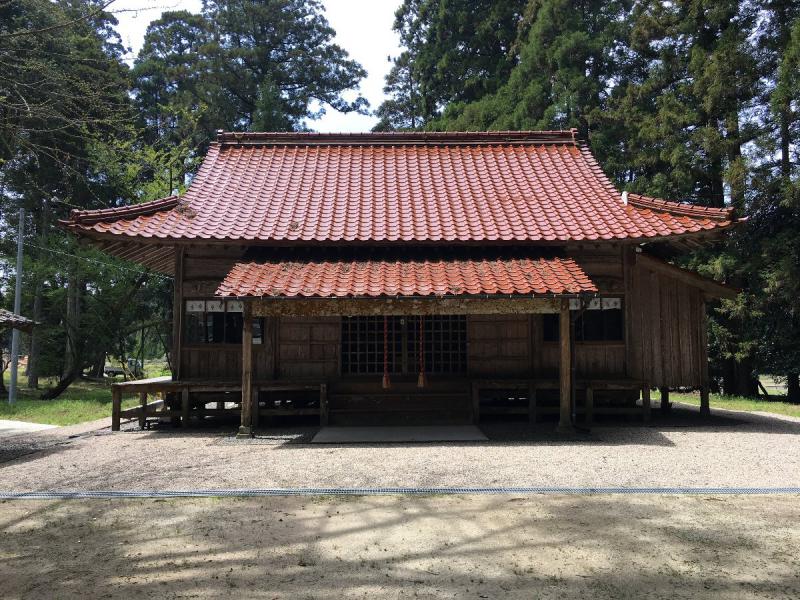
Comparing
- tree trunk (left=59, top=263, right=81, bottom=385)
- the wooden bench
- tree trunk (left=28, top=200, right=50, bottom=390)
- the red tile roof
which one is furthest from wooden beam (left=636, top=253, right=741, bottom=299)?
tree trunk (left=28, top=200, right=50, bottom=390)

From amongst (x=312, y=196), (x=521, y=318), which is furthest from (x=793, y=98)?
(x=312, y=196)

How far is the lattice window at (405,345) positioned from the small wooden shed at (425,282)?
1.1 inches

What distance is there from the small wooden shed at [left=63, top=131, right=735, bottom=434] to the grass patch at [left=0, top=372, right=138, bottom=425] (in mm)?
4302

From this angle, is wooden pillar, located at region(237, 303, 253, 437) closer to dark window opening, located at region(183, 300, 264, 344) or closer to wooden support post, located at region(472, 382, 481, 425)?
dark window opening, located at region(183, 300, 264, 344)

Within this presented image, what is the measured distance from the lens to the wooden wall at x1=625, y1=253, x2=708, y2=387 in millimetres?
10250

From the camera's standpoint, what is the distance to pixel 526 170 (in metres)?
12.1

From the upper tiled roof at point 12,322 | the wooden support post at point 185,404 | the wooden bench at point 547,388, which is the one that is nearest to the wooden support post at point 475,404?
the wooden bench at point 547,388

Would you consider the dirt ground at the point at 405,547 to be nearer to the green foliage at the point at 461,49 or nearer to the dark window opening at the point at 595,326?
the dark window opening at the point at 595,326

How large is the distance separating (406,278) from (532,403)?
3.31 m

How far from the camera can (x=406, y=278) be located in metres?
8.70

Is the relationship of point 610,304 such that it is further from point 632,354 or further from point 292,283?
point 292,283

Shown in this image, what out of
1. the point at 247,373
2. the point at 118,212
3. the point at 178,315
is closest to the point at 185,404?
the point at 178,315

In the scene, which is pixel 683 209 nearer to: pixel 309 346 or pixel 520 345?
pixel 520 345

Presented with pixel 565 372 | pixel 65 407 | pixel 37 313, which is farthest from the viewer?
pixel 37 313
